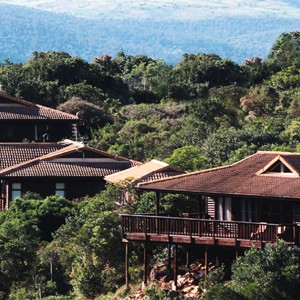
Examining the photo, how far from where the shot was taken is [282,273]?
112 ft

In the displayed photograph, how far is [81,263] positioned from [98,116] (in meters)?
30.4

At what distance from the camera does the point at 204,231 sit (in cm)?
3725

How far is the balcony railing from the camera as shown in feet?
117

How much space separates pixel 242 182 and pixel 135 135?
27217mm

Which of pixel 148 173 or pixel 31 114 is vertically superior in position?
pixel 31 114

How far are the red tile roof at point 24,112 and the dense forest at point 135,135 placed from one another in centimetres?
205

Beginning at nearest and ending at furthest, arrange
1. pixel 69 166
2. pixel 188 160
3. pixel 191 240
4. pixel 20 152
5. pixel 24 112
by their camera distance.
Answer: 1. pixel 191 240
2. pixel 188 160
3. pixel 69 166
4. pixel 20 152
5. pixel 24 112

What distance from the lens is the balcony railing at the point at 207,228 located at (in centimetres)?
3574

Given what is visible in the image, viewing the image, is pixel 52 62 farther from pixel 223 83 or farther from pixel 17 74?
pixel 223 83

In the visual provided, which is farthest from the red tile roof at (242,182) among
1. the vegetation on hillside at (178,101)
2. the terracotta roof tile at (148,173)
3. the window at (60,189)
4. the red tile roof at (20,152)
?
the red tile roof at (20,152)

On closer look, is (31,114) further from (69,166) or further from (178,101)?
(69,166)

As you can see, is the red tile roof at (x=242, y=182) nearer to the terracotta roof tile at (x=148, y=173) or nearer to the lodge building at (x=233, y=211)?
the lodge building at (x=233, y=211)

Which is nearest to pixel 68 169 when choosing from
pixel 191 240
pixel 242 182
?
pixel 242 182

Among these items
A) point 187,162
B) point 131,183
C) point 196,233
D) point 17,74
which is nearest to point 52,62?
point 17,74
